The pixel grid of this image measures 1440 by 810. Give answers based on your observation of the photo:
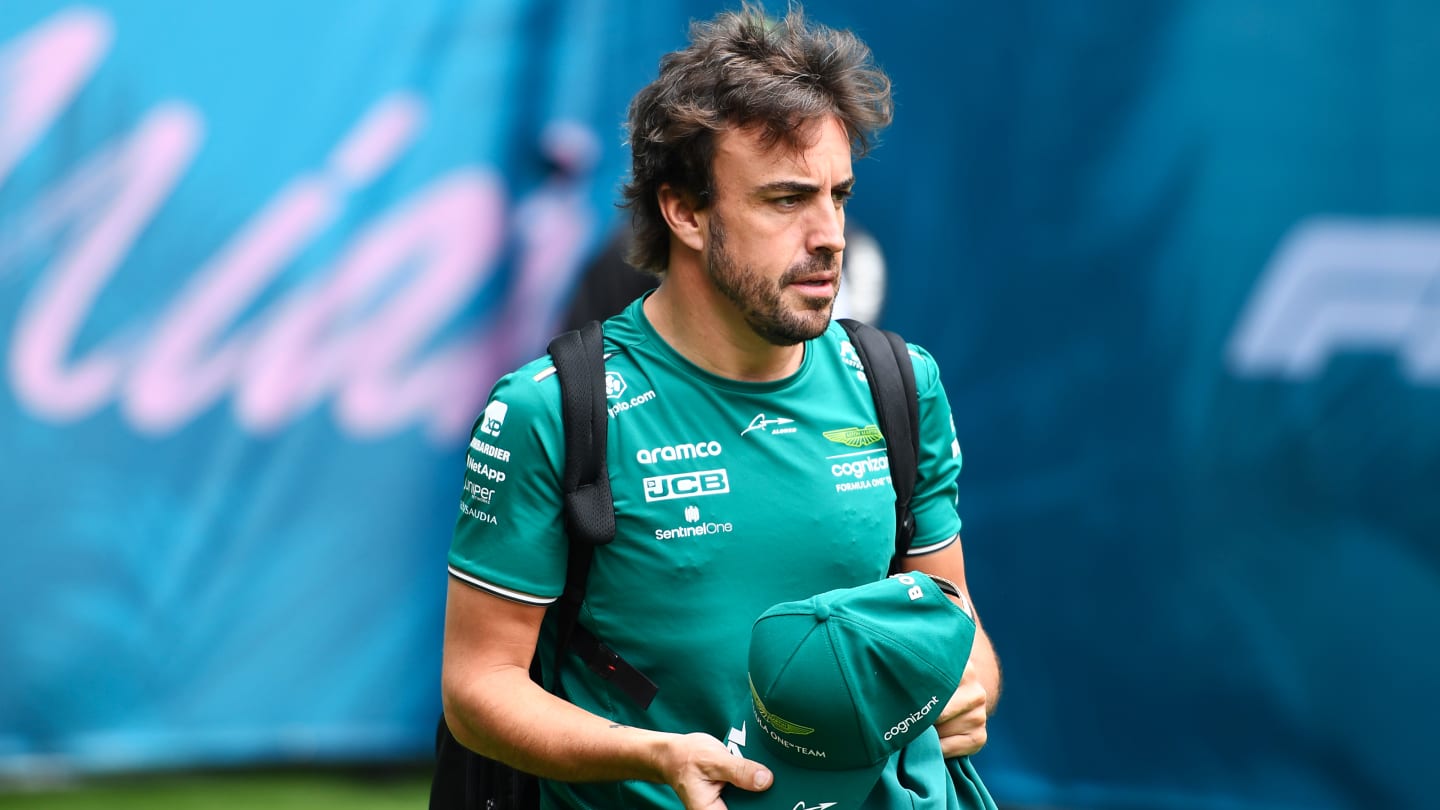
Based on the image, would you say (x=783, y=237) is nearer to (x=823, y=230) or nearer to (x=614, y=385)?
(x=823, y=230)

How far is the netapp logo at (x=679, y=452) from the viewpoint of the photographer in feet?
7.81

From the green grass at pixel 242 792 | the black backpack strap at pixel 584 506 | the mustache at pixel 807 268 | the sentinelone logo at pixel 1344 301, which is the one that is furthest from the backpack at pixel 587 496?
the green grass at pixel 242 792

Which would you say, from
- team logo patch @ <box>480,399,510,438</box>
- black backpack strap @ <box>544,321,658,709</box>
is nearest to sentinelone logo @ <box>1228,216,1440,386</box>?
black backpack strap @ <box>544,321,658,709</box>

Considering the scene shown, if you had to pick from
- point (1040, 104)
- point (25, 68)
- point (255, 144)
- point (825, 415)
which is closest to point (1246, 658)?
point (1040, 104)

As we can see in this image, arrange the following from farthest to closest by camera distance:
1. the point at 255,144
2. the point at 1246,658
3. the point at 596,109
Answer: the point at 596,109 → the point at 255,144 → the point at 1246,658

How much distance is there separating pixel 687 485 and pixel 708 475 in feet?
0.11

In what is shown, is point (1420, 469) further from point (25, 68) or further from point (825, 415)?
point (25, 68)

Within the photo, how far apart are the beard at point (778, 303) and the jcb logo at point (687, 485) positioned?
0.22 metres

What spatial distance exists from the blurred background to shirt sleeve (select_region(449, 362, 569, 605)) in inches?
90.7

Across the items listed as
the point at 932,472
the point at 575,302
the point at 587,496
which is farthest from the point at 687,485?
the point at 575,302

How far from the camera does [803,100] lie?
2461 mm

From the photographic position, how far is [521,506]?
91.7 inches

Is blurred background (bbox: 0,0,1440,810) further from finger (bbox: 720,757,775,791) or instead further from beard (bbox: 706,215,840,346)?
finger (bbox: 720,757,775,791)

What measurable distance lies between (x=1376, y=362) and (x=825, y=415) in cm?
265
